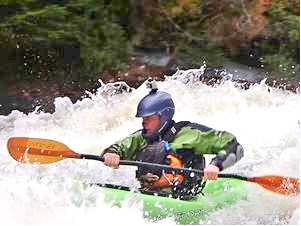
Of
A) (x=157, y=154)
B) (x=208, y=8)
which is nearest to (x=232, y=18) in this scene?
(x=208, y=8)

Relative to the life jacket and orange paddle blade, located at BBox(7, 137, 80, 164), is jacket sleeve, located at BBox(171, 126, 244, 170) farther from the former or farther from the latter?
orange paddle blade, located at BBox(7, 137, 80, 164)

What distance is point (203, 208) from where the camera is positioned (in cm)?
296

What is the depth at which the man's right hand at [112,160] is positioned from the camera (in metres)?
2.95

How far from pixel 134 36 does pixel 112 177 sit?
0.48 m

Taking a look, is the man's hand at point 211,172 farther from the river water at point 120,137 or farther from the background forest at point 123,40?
the background forest at point 123,40

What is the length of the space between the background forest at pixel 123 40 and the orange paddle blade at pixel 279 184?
378 mm

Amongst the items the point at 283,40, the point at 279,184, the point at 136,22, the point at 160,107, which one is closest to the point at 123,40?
the point at 136,22

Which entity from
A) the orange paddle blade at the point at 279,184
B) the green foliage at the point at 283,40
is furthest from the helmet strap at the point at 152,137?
the green foliage at the point at 283,40

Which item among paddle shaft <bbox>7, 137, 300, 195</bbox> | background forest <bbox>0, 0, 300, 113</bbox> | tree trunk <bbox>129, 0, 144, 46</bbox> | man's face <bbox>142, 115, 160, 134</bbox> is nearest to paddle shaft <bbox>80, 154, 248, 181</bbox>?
paddle shaft <bbox>7, 137, 300, 195</bbox>

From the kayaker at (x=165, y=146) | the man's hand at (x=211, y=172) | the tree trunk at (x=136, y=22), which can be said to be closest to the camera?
the man's hand at (x=211, y=172)

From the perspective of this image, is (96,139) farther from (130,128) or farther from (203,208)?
(203,208)

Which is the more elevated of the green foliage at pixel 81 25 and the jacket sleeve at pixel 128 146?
the green foliage at pixel 81 25

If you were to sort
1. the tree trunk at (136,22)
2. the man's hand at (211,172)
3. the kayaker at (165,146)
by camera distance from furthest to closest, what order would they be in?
the tree trunk at (136,22)
the kayaker at (165,146)
the man's hand at (211,172)

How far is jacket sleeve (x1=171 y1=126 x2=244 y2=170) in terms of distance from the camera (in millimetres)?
2908
